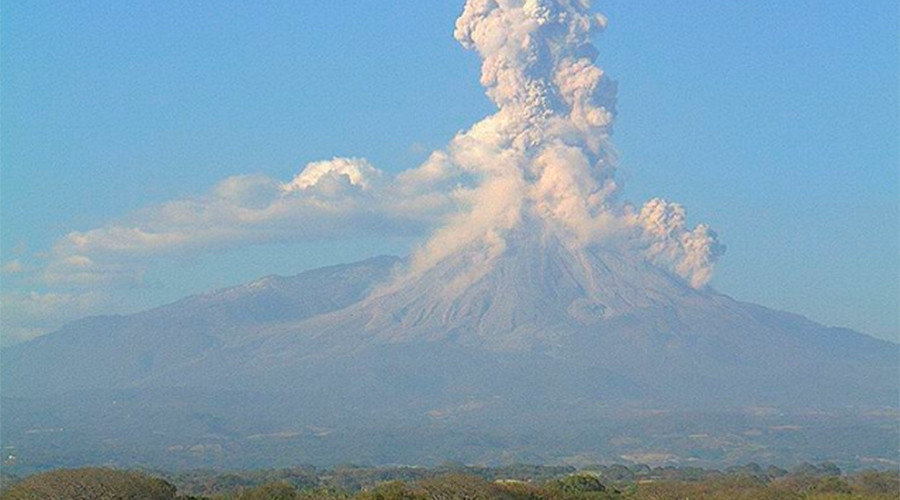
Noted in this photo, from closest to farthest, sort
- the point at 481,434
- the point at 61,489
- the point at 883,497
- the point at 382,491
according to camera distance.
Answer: the point at 61,489, the point at 382,491, the point at 883,497, the point at 481,434

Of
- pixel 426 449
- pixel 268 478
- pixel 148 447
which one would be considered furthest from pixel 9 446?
pixel 268 478

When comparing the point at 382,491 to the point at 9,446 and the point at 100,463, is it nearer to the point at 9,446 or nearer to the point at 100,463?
the point at 100,463

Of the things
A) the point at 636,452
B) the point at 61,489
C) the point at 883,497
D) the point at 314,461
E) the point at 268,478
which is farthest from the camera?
the point at 636,452

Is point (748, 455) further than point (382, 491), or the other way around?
point (748, 455)

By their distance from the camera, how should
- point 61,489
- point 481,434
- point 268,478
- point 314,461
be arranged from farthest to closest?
point 481,434
point 314,461
point 268,478
point 61,489

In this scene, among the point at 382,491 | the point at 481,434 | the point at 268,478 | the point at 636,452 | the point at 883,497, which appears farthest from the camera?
the point at 481,434

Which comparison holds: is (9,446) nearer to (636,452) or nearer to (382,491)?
(636,452)

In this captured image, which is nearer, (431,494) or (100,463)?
(431,494)

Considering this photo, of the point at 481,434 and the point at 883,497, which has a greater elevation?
the point at 481,434

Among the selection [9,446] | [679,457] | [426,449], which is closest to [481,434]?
[426,449]
